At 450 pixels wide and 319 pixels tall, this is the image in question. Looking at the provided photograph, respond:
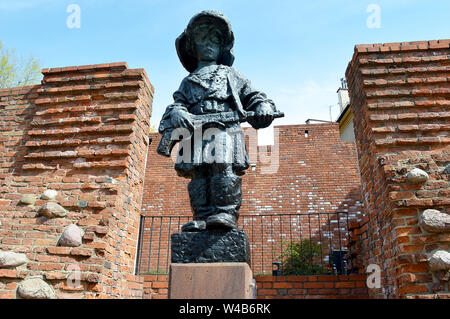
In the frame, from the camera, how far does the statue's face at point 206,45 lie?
3.16 meters

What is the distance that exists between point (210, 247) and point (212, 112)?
3.71ft

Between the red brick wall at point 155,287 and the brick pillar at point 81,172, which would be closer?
the brick pillar at point 81,172

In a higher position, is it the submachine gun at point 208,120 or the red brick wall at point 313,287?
the submachine gun at point 208,120

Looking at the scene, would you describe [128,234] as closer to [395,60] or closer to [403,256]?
[403,256]

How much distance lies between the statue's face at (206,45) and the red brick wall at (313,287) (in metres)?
3.13

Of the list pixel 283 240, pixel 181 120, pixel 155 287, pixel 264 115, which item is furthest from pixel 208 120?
pixel 283 240

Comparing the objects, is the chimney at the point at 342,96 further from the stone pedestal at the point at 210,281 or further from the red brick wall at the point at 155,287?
the stone pedestal at the point at 210,281

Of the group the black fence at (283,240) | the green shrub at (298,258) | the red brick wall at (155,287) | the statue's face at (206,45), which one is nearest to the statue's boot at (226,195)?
the statue's face at (206,45)

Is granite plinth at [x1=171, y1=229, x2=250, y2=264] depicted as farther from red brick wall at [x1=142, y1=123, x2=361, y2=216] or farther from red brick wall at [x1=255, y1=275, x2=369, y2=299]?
red brick wall at [x1=142, y1=123, x2=361, y2=216]

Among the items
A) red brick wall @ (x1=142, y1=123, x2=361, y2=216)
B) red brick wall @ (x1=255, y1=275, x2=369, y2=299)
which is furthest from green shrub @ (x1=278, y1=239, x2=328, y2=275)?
red brick wall @ (x1=255, y1=275, x2=369, y2=299)

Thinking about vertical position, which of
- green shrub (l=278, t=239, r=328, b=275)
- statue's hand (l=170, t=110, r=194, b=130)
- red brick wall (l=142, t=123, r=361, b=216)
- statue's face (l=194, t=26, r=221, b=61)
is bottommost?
green shrub (l=278, t=239, r=328, b=275)

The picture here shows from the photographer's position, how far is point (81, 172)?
4273 mm

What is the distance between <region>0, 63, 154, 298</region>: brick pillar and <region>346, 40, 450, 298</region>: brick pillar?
3043 mm

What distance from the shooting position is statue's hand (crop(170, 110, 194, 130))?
9.00 ft
